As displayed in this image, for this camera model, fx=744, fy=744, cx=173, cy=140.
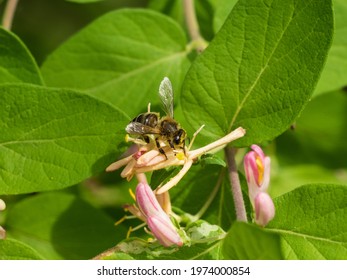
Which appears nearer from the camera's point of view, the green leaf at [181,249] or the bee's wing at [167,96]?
the green leaf at [181,249]

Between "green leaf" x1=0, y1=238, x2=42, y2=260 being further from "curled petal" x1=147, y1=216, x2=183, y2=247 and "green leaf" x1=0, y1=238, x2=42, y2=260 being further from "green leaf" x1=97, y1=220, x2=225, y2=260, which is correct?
"curled petal" x1=147, y1=216, x2=183, y2=247

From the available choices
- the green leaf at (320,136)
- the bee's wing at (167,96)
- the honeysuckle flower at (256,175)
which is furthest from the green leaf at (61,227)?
the green leaf at (320,136)

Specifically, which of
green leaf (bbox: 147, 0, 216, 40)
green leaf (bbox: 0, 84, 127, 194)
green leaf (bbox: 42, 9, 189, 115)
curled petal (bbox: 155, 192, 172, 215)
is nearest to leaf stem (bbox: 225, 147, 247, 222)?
curled petal (bbox: 155, 192, 172, 215)

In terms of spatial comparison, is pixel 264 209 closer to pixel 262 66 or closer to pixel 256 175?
pixel 256 175

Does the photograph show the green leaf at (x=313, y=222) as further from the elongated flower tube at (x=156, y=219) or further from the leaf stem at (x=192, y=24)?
the leaf stem at (x=192, y=24)

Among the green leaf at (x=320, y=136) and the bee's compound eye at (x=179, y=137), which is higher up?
the bee's compound eye at (x=179, y=137)

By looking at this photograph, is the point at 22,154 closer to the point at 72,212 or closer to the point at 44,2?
the point at 72,212
